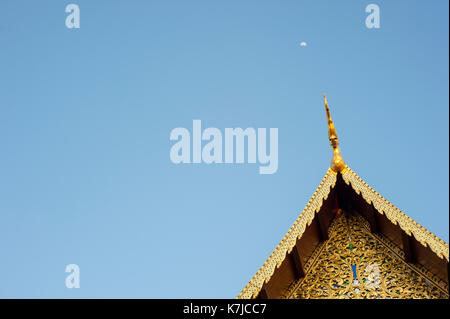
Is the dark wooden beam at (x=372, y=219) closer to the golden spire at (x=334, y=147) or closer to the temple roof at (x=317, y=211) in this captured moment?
the temple roof at (x=317, y=211)

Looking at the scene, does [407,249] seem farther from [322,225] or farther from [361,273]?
[322,225]

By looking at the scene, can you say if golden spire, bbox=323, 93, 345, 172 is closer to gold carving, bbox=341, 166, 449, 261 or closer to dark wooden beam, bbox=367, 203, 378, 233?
gold carving, bbox=341, 166, 449, 261

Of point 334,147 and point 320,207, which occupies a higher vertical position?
point 334,147

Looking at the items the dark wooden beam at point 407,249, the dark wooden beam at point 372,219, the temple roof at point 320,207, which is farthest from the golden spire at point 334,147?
the dark wooden beam at point 407,249

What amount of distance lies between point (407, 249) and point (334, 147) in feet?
6.12

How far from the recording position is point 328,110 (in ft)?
26.3

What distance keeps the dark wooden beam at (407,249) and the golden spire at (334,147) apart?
1.35m

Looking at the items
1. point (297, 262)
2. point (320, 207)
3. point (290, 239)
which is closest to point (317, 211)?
point (320, 207)

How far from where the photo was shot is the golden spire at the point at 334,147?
7.80m

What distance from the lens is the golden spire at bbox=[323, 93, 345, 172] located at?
307 inches

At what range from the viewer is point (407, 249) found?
6.87 metres
